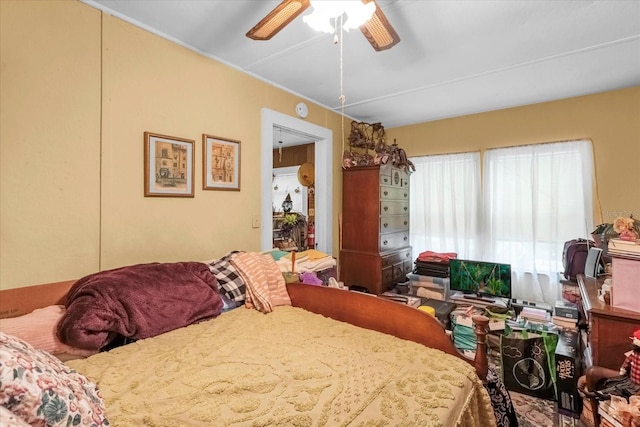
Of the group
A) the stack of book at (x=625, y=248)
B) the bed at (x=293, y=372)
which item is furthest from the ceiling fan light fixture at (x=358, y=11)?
the stack of book at (x=625, y=248)

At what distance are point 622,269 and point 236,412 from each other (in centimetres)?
188

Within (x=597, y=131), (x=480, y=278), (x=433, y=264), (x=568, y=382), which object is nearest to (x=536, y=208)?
(x=597, y=131)

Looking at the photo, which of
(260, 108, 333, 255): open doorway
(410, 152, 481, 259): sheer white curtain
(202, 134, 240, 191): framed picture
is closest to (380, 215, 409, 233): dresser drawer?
(410, 152, 481, 259): sheer white curtain

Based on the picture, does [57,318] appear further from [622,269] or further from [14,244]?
[622,269]

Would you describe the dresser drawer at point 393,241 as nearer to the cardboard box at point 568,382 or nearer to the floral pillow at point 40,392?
the cardboard box at point 568,382

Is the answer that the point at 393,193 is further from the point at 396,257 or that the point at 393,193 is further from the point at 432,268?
the point at 432,268

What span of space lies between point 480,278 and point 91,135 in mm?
3349

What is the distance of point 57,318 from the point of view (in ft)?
4.29

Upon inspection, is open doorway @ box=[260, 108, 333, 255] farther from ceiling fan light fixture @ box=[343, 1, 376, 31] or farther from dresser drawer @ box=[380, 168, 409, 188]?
ceiling fan light fixture @ box=[343, 1, 376, 31]

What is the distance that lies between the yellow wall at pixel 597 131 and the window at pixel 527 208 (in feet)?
0.32

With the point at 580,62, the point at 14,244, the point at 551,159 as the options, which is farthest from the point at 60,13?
the point at 551,159

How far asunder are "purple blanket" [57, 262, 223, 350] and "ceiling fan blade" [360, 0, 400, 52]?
5.29ft

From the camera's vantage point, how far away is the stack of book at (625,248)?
1.39 metres

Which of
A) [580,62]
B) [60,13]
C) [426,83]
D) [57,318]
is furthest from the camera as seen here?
[426,83]
